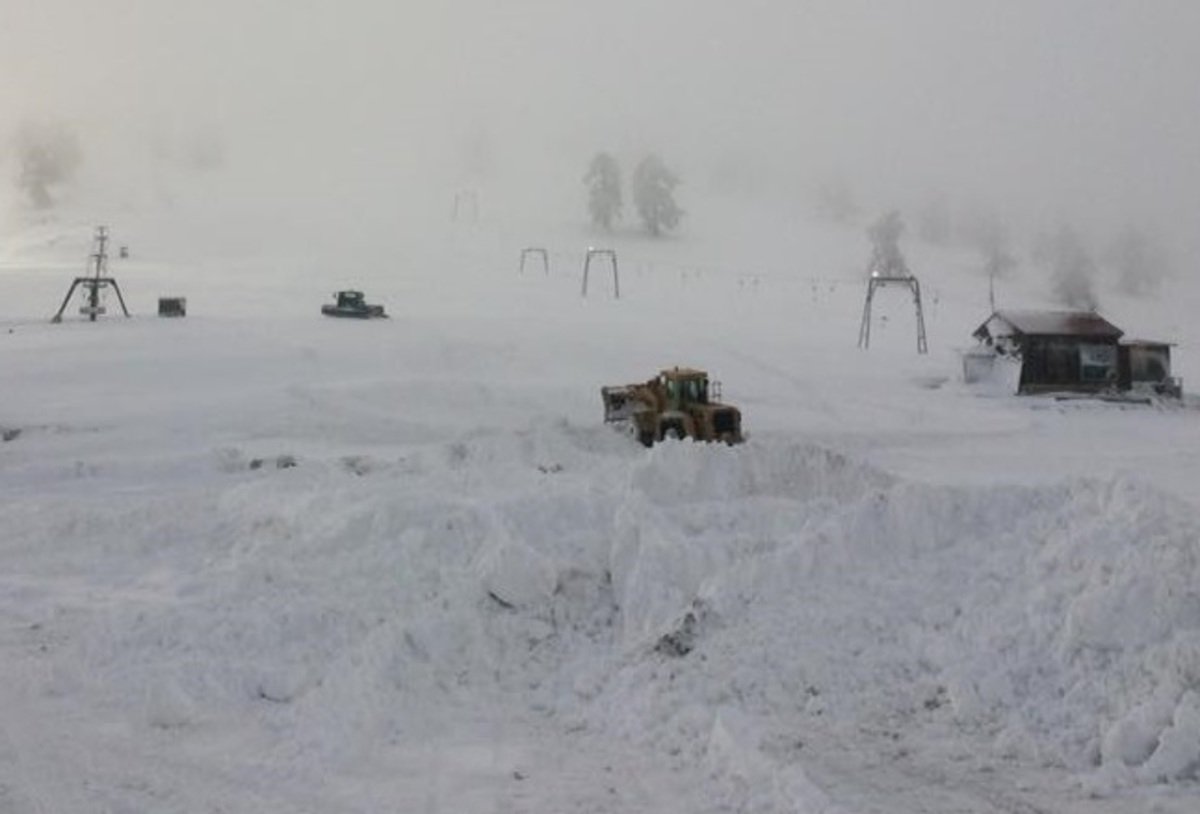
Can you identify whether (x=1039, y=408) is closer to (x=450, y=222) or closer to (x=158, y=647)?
(x=158, y=647)

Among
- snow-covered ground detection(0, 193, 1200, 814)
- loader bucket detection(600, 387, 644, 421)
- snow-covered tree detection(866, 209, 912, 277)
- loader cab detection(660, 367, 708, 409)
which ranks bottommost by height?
snow-covered ground detection(0, 193, 1200, 814)

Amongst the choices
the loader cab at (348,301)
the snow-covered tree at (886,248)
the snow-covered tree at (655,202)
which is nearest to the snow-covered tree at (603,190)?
the snow-covered tree at (655,202)

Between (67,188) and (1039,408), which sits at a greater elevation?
(67,188)

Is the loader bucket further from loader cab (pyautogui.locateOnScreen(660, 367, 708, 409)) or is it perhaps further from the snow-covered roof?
the snow-covered roof

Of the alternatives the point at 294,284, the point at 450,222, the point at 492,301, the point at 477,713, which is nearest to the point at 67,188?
the point at 450,222

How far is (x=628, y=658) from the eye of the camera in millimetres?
11398

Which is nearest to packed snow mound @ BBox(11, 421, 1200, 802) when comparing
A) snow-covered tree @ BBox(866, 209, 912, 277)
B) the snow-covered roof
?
the snow-covered roof

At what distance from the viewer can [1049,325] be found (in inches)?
1826

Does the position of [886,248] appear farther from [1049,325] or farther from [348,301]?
[348,301]

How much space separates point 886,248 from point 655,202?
22832mm

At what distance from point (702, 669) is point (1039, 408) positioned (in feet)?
112

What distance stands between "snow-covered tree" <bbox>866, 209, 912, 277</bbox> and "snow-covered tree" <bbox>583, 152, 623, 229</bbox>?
24873 millimetres

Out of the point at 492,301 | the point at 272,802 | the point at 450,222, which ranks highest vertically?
the point at 450,222

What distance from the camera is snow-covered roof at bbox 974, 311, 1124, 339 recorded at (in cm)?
4547
